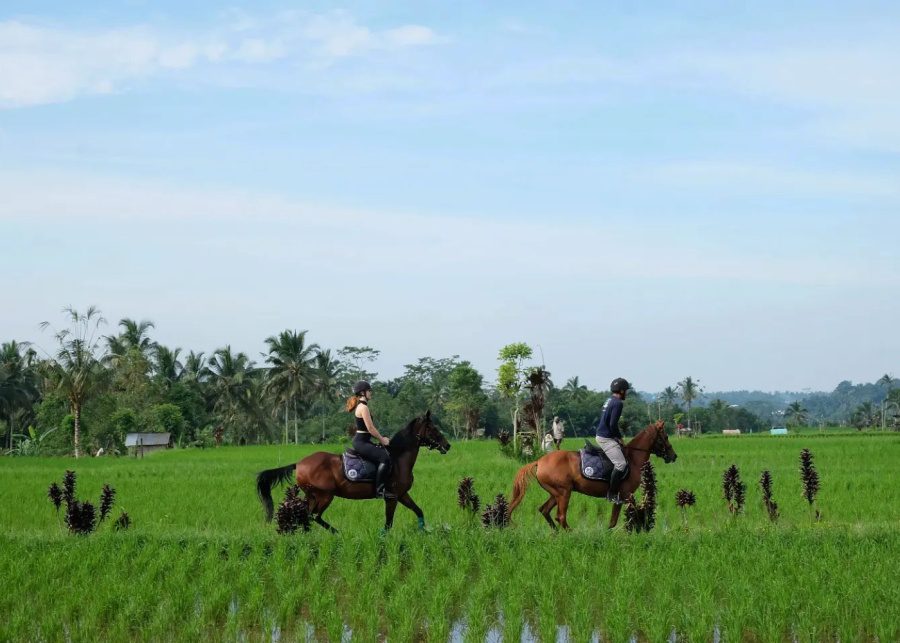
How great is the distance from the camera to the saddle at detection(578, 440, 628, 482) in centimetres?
1209

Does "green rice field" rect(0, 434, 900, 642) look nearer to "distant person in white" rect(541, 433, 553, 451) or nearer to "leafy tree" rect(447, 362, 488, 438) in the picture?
"distant person in white" rect(541, 433, 553, 451)

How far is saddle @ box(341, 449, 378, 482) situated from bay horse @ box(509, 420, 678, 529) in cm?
188

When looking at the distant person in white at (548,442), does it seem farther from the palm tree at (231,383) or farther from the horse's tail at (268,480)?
the palm tree at (231,383)

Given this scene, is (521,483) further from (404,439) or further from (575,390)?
(575,390)

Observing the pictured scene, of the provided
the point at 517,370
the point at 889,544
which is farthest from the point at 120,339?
the point at 889,544

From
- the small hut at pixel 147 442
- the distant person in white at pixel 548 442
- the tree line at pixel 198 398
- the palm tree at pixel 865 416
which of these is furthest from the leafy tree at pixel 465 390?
the palm tree at pixel 865 416

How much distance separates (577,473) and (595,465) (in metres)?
0.25

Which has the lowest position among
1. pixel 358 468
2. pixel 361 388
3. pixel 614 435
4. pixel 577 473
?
pixel 577 473

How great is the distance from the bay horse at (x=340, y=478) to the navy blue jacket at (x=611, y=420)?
194cm

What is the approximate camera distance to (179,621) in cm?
796

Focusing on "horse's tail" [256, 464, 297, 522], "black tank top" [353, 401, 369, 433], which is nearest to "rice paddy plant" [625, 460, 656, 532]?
"black tank top" [353, 401, 369, 433]

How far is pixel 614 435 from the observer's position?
1184 centimetres

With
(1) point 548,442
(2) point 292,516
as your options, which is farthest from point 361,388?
(1) point 548,442

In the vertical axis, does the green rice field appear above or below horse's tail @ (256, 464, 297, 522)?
below
